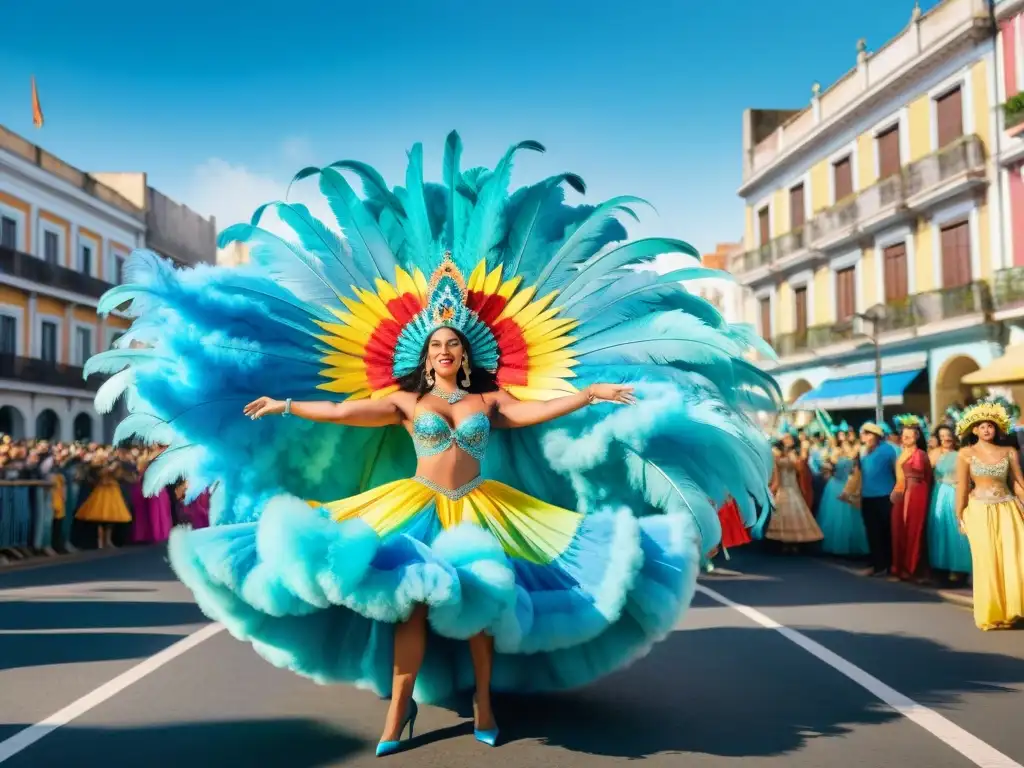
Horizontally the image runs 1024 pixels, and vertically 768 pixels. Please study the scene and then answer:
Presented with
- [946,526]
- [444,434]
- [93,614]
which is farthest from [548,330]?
[946,526]

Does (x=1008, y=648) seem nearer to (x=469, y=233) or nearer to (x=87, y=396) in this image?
(x=469, y=233)

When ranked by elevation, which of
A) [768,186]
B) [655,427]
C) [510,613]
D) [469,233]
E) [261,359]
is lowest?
[510,613]

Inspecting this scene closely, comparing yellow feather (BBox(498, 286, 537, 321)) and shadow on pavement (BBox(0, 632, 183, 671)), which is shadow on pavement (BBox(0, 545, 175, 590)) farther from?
yellow feather (BBox(498, 286, 537, 321))

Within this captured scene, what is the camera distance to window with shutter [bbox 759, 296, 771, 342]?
40406mm

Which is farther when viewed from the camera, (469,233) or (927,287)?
(927,287)

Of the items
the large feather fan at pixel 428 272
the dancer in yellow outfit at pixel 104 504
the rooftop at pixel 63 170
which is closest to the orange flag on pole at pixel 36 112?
the rooftop at pixel 63 170

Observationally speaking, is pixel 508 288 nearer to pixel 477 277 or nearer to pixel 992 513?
pixel 477 277

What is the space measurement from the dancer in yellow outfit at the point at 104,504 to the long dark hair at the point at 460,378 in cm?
1310

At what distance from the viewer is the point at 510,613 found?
4895 mm

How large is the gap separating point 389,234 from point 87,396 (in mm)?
37803

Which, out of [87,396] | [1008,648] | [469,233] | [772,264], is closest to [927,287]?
[772,264]

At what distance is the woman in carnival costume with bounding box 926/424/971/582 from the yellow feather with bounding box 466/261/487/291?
739 cm

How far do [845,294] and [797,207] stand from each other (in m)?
4.46

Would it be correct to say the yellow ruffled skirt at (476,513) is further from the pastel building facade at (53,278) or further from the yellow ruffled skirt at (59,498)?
the pastel building facade at (53,278)
